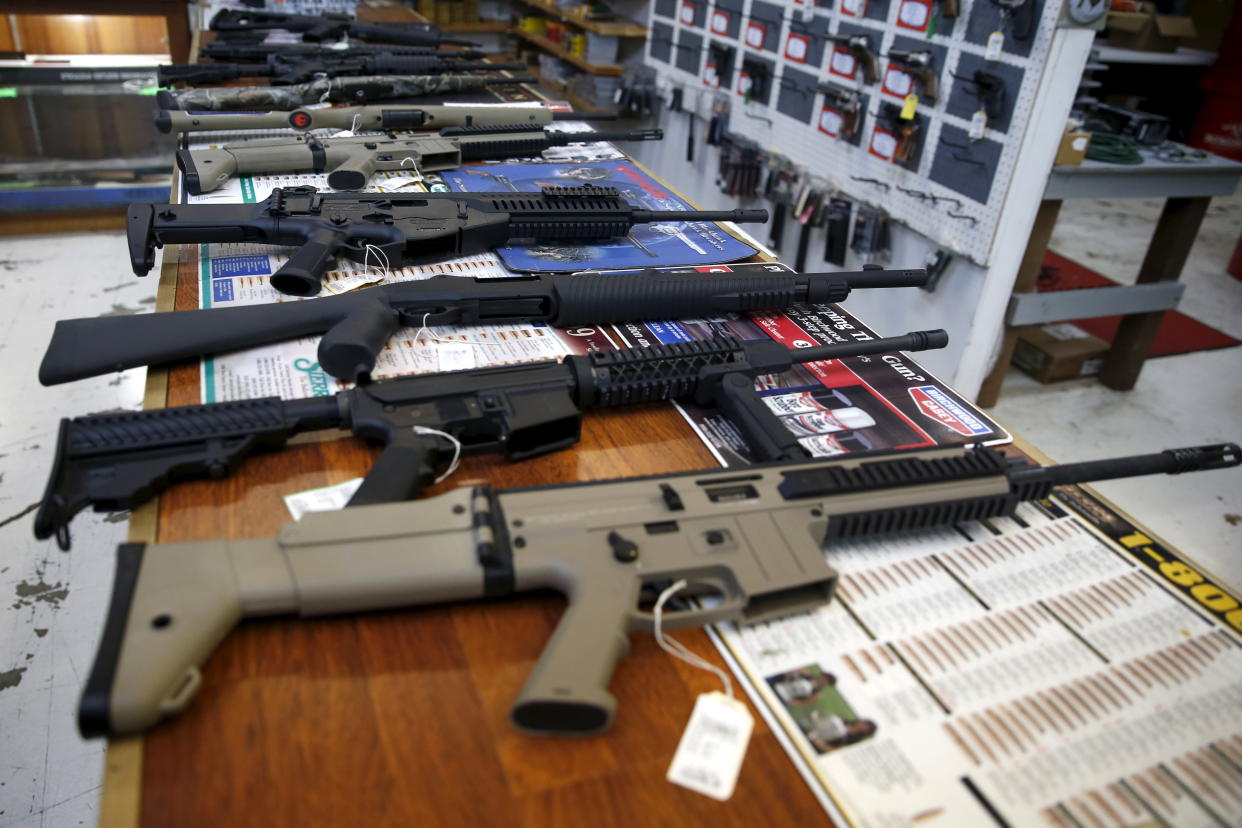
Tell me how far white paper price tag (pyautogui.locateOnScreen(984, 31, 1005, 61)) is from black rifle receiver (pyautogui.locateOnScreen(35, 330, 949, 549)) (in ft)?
4.40

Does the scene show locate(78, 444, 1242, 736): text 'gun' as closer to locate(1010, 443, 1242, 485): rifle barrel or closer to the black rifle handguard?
locate(1010, 443, 1242, 485): rifle barrel

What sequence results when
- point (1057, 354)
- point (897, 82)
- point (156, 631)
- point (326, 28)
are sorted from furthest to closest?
point (326, 28) → point (1057, 354) → point (897, 82) → point (156, 631)

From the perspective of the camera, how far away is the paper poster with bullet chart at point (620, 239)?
1.94 meters

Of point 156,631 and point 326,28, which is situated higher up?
point 326,28

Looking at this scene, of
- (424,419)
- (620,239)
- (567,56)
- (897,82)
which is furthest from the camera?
(567,56)

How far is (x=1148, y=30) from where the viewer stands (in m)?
5.44

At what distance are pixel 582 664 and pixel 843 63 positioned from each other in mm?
2778

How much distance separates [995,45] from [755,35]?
1.31m

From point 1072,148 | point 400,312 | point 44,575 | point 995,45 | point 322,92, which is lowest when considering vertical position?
point 44,575

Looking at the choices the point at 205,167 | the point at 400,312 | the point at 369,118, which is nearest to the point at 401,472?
the point at 400,312

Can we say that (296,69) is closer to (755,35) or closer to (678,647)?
(755,35)

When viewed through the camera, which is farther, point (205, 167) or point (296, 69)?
point (296, 69)

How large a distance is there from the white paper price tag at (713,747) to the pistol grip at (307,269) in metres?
1.15

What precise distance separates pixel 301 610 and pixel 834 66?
285 cm
